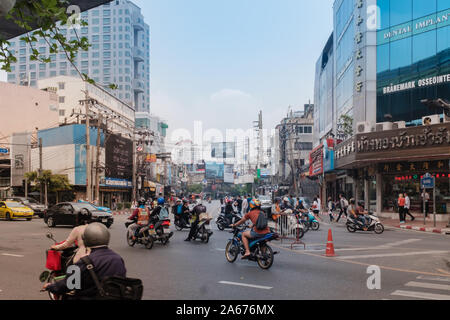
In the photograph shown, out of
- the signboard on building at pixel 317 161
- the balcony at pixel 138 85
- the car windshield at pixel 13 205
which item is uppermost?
the balcony at pixel 138 85

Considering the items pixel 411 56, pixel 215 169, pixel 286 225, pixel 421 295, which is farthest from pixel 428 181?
pixel 215 169

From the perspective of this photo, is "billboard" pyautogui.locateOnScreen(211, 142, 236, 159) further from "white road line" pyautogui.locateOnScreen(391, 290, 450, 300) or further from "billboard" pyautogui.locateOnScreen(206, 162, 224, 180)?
"white road line" pyautogui.locateOnScreen(391, 290, 450, 300)

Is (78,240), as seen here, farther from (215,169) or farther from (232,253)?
(215,169)

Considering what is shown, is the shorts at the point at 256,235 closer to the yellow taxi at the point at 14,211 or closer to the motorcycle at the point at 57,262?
the motorcycle at the point at 57,262

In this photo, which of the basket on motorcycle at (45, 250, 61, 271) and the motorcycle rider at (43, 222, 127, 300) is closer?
the motorcycle rider at (43, 222, 127, 300)

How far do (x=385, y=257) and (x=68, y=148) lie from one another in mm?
39746

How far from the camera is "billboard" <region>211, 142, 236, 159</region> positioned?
135625 mm

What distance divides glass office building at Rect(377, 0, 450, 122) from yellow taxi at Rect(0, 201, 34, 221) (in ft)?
94.6

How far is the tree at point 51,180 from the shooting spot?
4134 centimetres

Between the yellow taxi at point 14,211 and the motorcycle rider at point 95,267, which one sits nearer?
the motorcycle rider at point 95,267

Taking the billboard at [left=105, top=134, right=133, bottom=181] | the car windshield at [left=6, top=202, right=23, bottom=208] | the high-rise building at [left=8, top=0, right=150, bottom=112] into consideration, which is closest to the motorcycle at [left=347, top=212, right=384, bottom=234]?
the car windshield at [left=6, top=202, right=23, bottom=208]

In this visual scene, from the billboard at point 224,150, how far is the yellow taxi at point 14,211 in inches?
4140

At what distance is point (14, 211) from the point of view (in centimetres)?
3036

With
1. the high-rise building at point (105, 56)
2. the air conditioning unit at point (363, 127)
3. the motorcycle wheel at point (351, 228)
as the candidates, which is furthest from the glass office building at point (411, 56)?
the high-rise building at point (105, 56)
